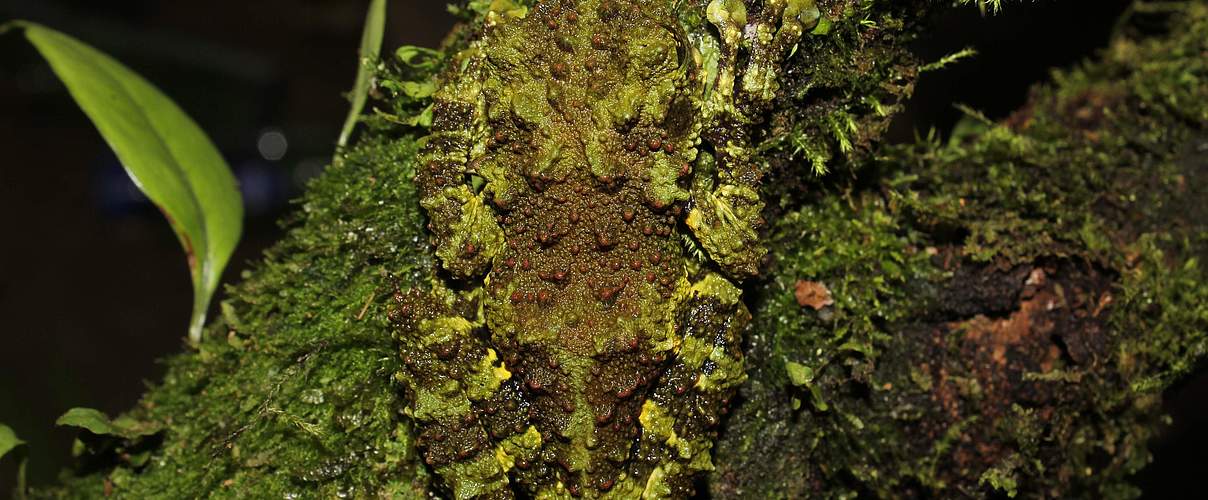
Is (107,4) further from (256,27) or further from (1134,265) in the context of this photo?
(1134,265)

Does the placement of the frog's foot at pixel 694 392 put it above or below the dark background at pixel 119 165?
above

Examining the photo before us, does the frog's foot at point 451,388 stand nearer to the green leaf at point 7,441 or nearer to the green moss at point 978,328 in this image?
the green moss at point 978,328

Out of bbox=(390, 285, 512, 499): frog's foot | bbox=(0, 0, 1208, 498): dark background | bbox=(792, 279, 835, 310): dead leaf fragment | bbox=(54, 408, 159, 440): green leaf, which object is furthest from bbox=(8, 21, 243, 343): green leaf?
bbox=(0, 0, 1208, 498): dark background

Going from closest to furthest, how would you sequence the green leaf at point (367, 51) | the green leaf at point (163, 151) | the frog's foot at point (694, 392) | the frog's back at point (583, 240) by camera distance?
the frog's back at point (583, 240) < the frog's foot at point (694, 392) < the green leaf at point (367, 51) < the green leaf at point (163, 151)

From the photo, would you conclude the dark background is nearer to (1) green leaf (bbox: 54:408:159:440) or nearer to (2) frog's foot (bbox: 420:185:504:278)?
(1) green leaf (bbox: 54:408:159:440)

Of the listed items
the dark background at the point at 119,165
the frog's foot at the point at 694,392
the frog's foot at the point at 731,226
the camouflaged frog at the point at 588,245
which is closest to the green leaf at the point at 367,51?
the camouflaged frog at the point at 588,245

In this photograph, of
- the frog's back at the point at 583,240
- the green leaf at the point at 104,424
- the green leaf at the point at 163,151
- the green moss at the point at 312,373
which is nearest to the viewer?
the frog's back at the point at 583,240

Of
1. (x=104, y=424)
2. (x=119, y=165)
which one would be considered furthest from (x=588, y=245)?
Answer: (x=119, y=165)
